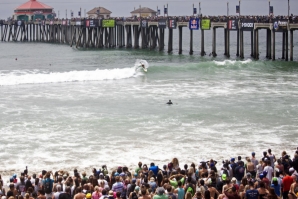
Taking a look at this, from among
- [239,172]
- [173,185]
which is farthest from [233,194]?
[239,172]

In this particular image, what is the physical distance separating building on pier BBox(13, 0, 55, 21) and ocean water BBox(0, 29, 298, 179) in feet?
249

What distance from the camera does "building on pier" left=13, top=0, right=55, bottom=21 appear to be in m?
117

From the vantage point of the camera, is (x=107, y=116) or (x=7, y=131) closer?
(x=7, y=131)

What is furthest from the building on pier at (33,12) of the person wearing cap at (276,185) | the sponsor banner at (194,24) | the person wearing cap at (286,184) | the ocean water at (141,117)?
the person wearing cap at (276,185)

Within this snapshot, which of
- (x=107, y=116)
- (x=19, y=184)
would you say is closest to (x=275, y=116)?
(x=107, y=116)

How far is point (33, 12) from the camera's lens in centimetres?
11875

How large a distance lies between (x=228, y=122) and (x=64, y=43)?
241ft

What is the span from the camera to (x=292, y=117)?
2530 centimetres

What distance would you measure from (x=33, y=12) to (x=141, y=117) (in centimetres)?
9801

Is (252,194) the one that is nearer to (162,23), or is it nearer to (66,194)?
(66,194)

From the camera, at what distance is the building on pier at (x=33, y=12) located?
4624 inches


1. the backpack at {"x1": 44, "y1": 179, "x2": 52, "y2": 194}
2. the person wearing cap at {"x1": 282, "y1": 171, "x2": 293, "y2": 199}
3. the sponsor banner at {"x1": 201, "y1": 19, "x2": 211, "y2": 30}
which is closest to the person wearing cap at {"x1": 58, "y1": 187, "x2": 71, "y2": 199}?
the backpack at {"x1": 44, "y1": 179, "x2": 52, "y2": 194}

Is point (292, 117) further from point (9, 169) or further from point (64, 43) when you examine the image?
point (64, 43)

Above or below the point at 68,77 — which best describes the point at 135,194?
below
